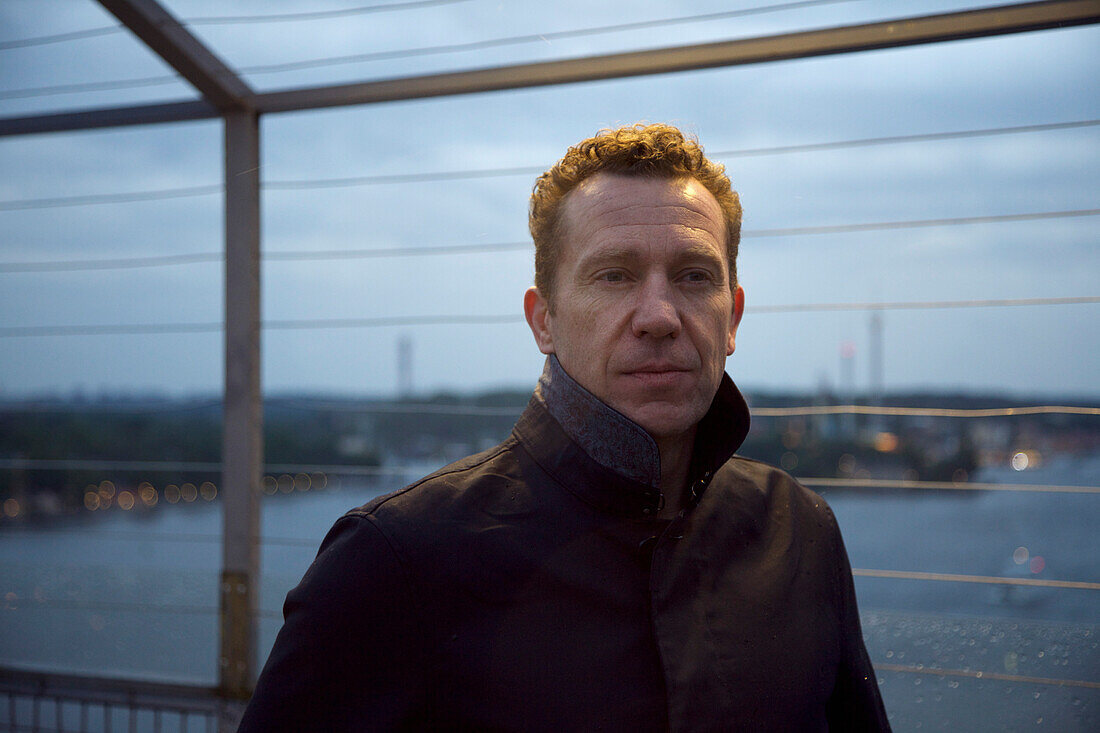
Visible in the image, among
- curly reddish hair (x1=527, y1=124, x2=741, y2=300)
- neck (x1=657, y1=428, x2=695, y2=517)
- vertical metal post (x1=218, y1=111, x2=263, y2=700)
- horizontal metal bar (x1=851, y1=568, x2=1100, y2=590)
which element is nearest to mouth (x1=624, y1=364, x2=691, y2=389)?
neck (x1=657, y1=428, x2=695, y2=517)

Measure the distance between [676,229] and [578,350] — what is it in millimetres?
235

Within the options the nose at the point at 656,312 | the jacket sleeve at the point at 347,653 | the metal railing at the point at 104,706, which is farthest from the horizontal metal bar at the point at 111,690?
the nose at the point at 656,312

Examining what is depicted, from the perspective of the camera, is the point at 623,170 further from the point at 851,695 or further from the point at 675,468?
the point at 851,695

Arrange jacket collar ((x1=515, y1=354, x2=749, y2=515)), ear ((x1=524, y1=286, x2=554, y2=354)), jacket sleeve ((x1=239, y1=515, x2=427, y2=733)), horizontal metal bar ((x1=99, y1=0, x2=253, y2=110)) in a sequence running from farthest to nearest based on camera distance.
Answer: horizontal metal bar ((x1=99, y1=0, x2=253, y2=110))
ear ((x1=524, y1=286, x2=554, y2=354))
jacket collar ((x1=515, y1=354, x2=749, y2=515))
jacket sleeve ((x1=239, y1=515, x2=427, y2=733))

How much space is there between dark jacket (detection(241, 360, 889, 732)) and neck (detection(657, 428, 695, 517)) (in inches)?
0.8

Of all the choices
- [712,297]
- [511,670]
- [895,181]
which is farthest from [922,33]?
[511,670]

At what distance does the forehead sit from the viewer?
115 centimetres

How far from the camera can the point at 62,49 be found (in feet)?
7.82

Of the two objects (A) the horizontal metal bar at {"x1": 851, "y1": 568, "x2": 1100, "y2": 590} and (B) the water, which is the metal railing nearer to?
(B) the water

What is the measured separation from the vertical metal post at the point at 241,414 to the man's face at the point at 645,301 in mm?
1540

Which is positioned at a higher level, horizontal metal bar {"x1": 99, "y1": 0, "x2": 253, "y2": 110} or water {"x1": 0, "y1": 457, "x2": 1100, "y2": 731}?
horizontal metal bar {"x1": 99, "y1": 0, "x2": 253, "y2": 110}

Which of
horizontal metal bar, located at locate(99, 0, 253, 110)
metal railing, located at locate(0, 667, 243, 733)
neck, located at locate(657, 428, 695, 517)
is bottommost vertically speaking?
metal railing, located at locate(0, 667, 243, 733)

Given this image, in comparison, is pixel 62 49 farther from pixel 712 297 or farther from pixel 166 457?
pixel 712 297

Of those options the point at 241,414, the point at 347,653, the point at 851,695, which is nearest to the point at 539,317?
the point at 347,653
